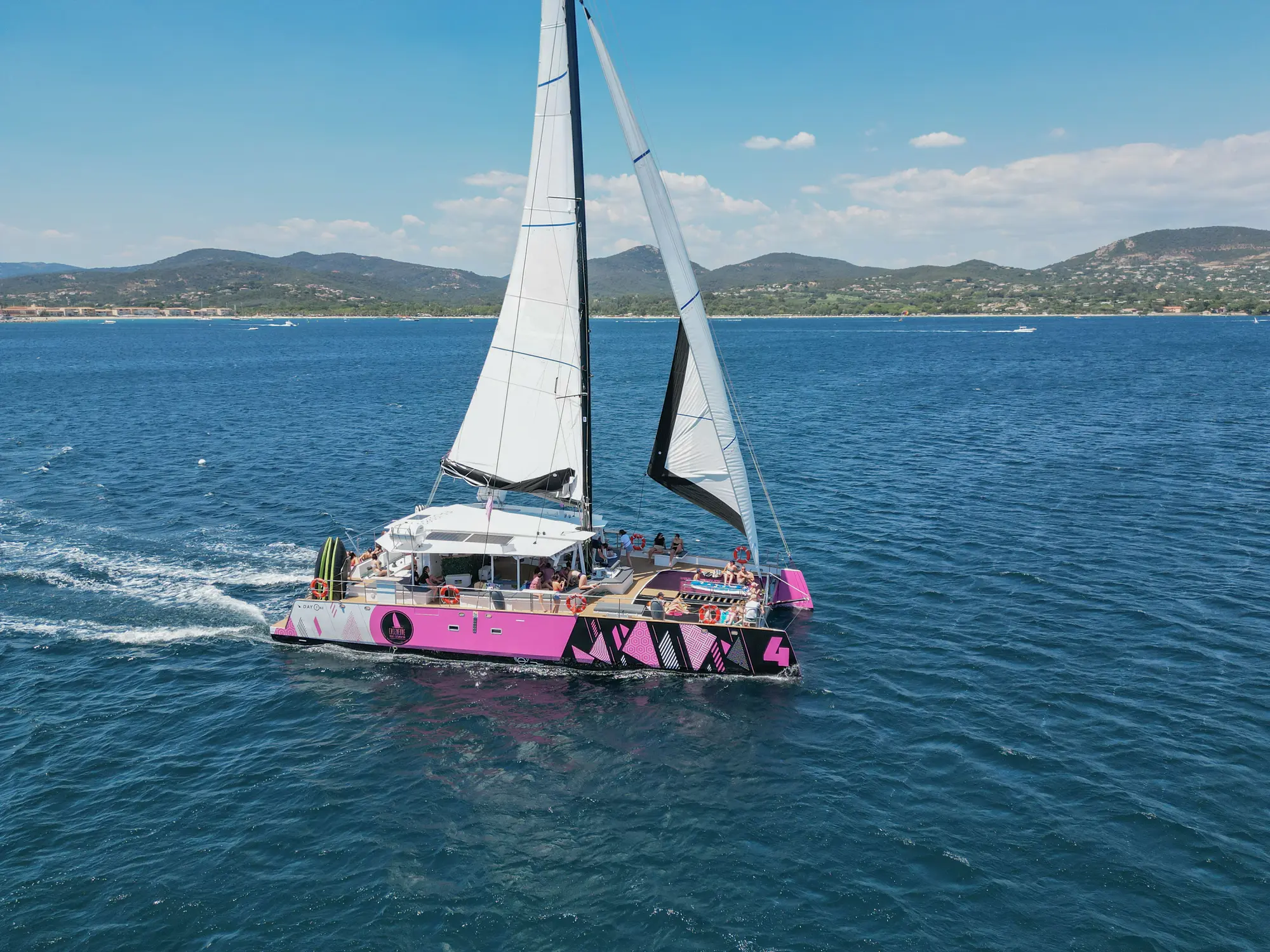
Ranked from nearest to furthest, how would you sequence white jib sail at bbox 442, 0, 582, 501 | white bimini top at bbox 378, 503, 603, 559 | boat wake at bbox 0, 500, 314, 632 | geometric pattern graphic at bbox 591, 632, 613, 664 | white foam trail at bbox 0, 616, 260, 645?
geometric pattern graphic at bbox 591, 632, 613, 664 < white jib sail at bbox 442, 0, 582, 501 < white bimini top at bbox 378, 503, 603, 559 < white foam trail at bbox 0, 616, 260, 645 < boat wake at bbox 0, 500, 314, 632

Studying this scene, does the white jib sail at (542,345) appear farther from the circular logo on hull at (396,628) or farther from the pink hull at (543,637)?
the circular logo on hull at (396,628)

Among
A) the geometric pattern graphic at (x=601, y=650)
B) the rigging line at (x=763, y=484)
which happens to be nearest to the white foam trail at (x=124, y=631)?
→ the geometric pattern graphic at (x=601, y=650)

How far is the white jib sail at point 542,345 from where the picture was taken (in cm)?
→ 2488

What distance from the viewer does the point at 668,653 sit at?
952 inches

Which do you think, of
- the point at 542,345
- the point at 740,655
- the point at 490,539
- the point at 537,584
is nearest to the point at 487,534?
the point at 490,539

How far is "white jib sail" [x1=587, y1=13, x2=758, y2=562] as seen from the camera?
931 inches

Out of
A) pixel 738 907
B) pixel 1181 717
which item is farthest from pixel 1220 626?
pixel 738 907

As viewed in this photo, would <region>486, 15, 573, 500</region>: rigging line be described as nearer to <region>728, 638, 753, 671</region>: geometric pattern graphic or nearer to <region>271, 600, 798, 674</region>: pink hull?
<region>271, 600, 798, 674</region>: pink hull

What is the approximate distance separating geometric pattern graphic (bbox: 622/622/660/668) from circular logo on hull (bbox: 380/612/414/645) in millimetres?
6932

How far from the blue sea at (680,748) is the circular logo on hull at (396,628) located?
0.85 m

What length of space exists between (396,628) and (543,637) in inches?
190

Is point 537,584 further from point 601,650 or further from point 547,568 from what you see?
point 601,650

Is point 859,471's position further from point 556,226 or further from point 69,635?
point 69,635

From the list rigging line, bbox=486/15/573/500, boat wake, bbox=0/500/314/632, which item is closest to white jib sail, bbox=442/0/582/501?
rigging line, bbox=486/15/573/500
